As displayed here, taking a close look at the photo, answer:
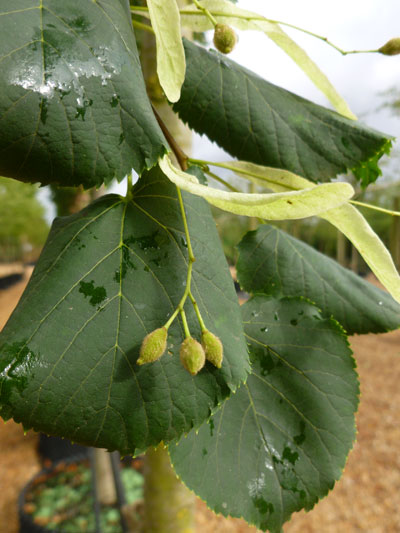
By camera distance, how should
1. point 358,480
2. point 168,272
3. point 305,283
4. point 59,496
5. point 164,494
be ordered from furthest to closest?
point 358,480, point 59,496, point 164,494, point 305,283, point 168,272

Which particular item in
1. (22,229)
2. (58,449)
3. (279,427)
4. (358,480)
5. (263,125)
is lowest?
(22,229)

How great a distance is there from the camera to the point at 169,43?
1.68 feet

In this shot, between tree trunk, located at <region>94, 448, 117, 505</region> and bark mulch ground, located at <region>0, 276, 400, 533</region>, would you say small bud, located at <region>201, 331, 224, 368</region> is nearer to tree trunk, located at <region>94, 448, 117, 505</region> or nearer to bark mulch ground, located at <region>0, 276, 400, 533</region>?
tree trunk, located at <region>94, 448, 117, 505</region>

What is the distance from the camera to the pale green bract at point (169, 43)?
0.51 m

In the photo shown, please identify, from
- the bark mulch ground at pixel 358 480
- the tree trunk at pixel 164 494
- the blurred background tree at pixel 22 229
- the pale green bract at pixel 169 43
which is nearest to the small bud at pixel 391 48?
the pale green bract at pixel 169 43

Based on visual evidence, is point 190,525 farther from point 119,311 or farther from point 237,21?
point 237,21

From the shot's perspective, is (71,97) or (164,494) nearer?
(71,97)

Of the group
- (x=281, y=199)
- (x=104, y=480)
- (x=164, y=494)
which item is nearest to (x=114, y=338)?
(x=281, y=199)

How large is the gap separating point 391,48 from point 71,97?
0.53 m

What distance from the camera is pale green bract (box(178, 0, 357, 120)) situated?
26.6 inches

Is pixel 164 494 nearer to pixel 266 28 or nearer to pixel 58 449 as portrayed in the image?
pixel 266 28

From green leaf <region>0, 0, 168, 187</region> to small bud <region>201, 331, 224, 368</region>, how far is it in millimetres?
219

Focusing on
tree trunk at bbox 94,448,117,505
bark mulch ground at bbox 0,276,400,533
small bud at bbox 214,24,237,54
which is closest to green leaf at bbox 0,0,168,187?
small bud at bbox 214,24,237,54

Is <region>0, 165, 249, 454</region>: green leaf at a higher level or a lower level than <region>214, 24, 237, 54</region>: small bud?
lower
